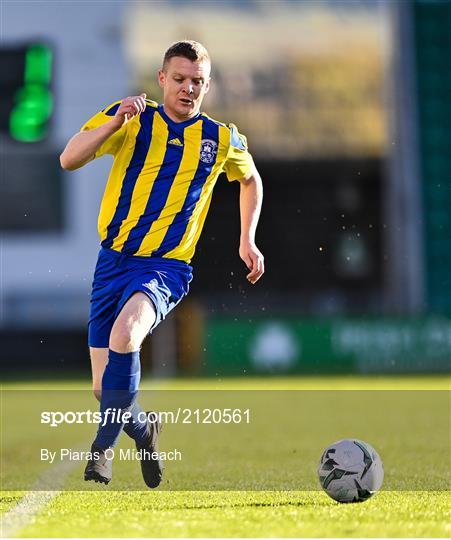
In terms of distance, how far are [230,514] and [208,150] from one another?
1.53m

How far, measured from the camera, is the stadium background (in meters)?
17.8

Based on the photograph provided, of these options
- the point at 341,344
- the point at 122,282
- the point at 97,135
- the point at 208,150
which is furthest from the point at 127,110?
the point at 341,344

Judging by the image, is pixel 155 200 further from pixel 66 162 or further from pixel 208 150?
pixel 66 162

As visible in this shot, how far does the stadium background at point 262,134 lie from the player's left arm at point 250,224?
1171 cm

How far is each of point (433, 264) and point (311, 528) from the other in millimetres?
16699

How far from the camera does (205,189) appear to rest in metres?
5.23

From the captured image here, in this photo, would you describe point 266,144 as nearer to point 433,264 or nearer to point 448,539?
point 433,264

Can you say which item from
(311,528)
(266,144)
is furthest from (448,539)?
(266,144)

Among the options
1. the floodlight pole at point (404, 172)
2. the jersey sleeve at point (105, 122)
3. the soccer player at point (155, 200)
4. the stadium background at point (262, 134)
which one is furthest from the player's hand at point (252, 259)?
the floodlight pole at point (404, 172)

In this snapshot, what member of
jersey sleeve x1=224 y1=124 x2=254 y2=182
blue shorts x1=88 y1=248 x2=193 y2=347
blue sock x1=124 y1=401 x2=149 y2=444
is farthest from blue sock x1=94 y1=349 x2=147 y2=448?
jersey sleeve x1=224 y1=124 x2=254 y2=182

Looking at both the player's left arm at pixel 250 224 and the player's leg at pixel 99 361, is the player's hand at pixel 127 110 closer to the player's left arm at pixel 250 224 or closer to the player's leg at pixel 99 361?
the player's left arm at pixel 250 224

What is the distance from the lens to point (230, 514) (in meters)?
4.47

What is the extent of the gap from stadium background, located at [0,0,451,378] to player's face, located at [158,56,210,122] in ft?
39.8

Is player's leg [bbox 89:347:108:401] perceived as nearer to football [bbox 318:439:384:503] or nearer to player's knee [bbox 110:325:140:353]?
player's knee [bbox 110:325:140:353]
